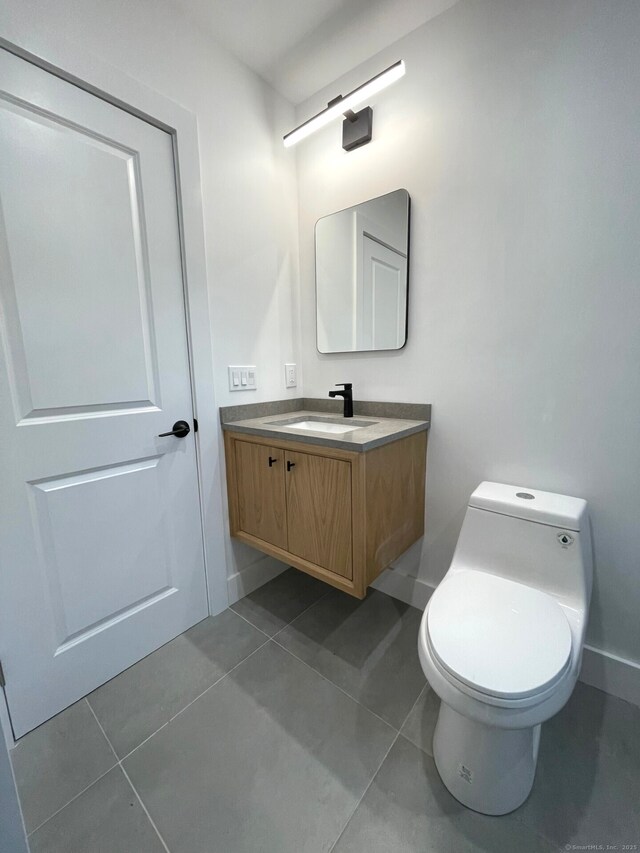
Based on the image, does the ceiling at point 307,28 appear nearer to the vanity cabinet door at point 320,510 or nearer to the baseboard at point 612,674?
the vanity cabinet door at point 320,510

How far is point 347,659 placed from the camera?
1388 millimetres

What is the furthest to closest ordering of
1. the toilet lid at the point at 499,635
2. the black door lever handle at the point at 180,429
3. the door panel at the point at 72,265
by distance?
1. the black door lever handle at the point at 180,429
2. the door panel at the point at 72,265
3. the toilet lid at the point at 499,635

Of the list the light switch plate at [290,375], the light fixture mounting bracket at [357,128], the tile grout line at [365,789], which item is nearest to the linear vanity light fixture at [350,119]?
the light fixture mounting bracket at [357,128]

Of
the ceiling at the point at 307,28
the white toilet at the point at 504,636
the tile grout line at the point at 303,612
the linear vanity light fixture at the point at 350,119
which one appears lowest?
the tile grout line at the point at 303,612

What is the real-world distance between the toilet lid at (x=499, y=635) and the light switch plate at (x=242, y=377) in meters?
1.18

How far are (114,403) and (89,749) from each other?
1.11 meters

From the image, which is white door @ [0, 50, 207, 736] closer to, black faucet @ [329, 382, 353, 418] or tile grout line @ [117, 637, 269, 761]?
tile grout line @ [117, 637, 269, 761]

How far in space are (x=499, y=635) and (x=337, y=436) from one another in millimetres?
733

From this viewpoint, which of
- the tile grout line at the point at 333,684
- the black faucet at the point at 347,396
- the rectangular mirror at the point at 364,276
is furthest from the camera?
the black faucet at the point at 347,396

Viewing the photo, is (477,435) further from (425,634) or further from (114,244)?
(114,244)

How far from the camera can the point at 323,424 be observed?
1731 millimetres

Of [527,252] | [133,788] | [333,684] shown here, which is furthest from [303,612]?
[527,252]

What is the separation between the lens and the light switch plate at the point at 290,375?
1896mm

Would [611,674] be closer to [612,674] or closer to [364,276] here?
[612,674]
